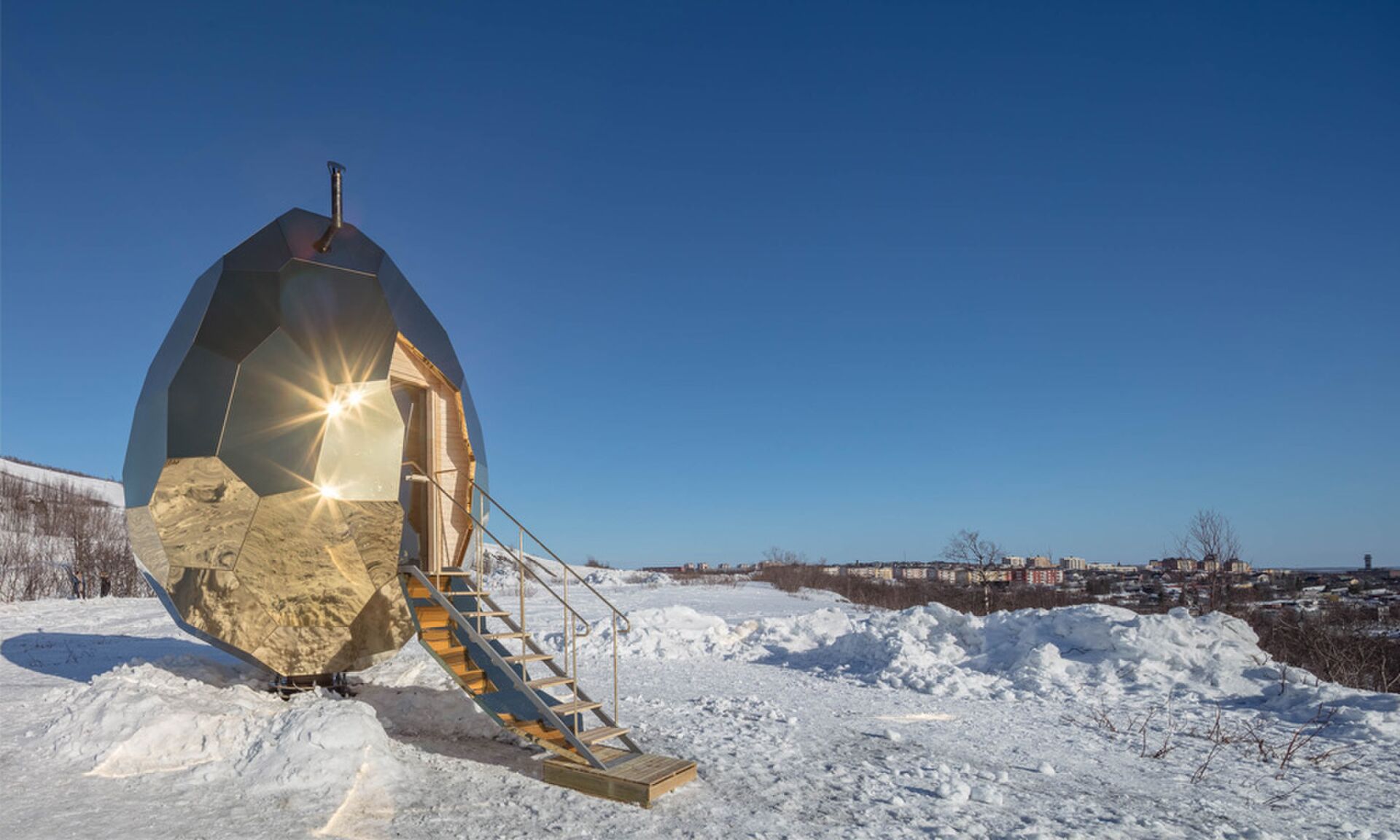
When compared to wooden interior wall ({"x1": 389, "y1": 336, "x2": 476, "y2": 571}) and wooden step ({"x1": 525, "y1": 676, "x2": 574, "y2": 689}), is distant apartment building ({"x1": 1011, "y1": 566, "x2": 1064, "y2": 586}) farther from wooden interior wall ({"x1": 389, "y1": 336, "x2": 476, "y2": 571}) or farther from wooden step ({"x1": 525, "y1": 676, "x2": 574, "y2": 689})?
wooden step ({"x1": 525, "y1": 676, "x2": 574, "y2": 689})

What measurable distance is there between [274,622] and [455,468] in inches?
94.4

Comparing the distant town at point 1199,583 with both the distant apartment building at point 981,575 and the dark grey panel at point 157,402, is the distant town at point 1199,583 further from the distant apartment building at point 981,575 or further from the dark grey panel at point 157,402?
the dark grey panel at point 157,402

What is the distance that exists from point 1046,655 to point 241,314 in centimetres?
1137

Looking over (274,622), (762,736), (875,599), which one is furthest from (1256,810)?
(875,599)

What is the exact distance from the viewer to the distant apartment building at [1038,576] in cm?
3225

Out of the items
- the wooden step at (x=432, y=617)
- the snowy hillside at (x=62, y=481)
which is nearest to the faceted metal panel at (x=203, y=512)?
the wooden step at (x=432, y=617)

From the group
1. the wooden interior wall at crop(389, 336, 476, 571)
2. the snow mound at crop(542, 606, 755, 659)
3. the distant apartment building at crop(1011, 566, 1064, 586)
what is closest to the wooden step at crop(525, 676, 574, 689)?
the wooden interior wall at crop(389, 336, 476, 571)

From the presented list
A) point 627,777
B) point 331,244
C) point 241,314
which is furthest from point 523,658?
point 331,244

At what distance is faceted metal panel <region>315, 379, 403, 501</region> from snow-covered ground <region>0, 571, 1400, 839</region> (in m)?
1.89

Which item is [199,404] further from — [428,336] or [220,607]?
[428,336]

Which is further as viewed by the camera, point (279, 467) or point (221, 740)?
point (279, 467)

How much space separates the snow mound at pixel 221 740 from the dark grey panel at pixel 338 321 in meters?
2.94

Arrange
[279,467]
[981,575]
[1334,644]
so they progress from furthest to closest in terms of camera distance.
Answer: [981,575] → [1334,644] → [279,467]

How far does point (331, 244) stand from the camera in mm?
7648
